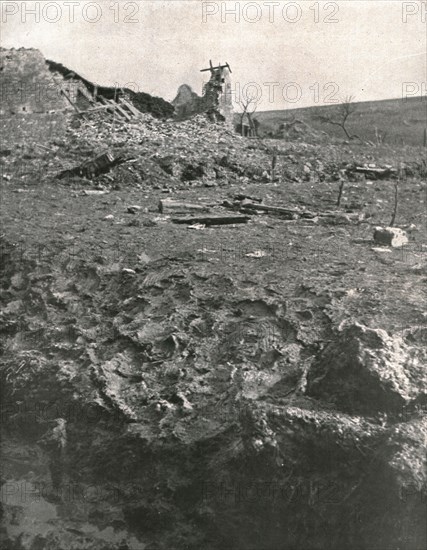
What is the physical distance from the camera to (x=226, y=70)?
15.0 m

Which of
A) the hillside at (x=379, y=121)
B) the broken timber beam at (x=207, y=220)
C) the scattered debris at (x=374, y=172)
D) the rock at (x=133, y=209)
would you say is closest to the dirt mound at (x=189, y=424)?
the broken timber beam at (x=207, y=220)

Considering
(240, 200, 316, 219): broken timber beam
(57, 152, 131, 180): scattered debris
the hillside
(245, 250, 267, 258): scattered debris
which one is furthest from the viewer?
the hillside

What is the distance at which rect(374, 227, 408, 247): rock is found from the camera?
5.15 m

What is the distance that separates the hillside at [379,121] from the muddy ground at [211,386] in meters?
18.5

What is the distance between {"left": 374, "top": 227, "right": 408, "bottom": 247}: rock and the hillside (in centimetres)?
1765

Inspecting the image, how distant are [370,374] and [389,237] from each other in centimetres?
269

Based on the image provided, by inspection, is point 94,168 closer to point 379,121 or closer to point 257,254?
point 257,254

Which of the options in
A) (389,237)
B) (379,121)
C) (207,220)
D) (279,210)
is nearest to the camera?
(389,237)

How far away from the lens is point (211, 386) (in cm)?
336

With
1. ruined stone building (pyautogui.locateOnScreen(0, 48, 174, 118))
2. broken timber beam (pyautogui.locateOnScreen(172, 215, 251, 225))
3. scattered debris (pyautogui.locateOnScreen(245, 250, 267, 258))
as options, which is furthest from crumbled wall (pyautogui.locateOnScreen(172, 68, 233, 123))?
scattered debris (pyautogui.locateOnScreen(245, 250, 267, 258))

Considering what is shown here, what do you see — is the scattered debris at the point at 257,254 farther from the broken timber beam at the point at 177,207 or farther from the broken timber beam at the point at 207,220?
the broken timber beam at the point at 177,207

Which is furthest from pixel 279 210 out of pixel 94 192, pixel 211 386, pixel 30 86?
pixel 30 86

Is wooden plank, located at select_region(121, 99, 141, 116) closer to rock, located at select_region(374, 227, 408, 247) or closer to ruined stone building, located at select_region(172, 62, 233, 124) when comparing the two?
ruined stone building, located at select_region(172, 62, 233, 124)

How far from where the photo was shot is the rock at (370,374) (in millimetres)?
2701
